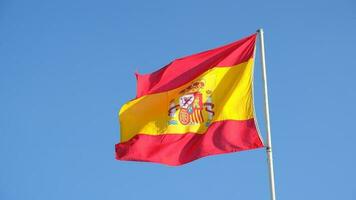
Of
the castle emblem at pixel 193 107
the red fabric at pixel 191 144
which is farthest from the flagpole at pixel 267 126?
the castle emblem at pixel 193 107

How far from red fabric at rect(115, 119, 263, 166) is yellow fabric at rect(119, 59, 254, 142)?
20 centimetres

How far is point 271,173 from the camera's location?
15.1m

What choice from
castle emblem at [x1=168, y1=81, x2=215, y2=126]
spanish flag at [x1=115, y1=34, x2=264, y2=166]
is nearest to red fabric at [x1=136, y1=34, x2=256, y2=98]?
spanish flag at [x1=115, y1=34, x2=264, y2=166]

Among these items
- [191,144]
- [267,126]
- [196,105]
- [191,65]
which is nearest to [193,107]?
[196,105]

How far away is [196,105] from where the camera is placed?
17609 millimetres

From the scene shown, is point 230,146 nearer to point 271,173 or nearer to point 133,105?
point 271,173

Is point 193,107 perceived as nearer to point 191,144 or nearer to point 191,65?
point 191,144

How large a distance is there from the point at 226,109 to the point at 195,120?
1.06 metres

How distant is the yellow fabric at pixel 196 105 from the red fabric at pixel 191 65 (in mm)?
223

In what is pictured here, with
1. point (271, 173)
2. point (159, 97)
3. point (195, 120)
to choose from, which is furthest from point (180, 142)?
point (271, 173)

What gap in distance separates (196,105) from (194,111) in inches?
7.6

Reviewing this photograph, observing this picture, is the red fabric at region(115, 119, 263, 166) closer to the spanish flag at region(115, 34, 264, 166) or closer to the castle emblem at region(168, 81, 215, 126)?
the spanish flag at region(115, 34, 264, 166)

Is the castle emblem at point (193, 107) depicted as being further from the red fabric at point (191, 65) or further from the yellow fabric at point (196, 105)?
the red fabric at point (191, 65)

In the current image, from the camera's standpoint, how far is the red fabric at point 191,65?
58.1 ft
